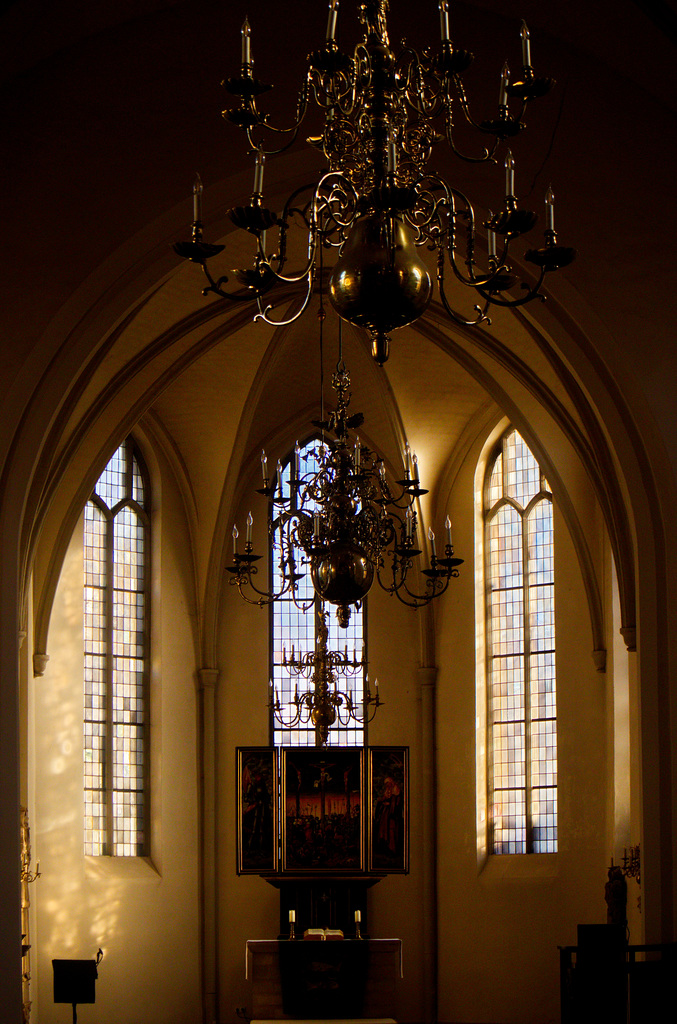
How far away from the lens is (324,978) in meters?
14.7

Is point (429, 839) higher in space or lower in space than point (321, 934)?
higher

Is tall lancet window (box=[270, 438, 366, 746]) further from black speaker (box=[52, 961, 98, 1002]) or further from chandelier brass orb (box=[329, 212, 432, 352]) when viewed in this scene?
chandelier brass orb (box=[329, 212, 432, 352])

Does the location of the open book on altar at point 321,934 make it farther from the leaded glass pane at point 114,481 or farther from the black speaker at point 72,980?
the leaded glass pane at point 114,481

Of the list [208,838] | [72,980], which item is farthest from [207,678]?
[72,980]

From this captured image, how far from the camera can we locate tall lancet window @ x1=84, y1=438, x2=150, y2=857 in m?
16.1

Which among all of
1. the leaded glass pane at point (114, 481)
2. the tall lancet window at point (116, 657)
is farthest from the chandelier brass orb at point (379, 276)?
the leaded glass pane at point (114, 481)

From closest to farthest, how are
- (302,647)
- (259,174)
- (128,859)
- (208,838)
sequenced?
(259,174) → (128,859) → (208,838) → (302,647)

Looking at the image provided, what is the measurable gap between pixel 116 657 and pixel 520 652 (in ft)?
16.7

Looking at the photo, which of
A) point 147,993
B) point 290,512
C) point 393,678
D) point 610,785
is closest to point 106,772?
point 147,993

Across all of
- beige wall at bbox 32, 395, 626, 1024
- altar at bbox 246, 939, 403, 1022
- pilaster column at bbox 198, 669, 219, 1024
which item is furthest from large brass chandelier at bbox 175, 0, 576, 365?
pilaster column at bbox 198, 669, 219, 1024

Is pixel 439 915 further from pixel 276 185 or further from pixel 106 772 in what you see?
pixel 276 185

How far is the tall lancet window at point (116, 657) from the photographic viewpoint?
16.1m

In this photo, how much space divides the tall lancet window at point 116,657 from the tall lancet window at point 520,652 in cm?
444

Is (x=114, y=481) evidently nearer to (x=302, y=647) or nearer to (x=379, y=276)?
(x=302, y=647)
